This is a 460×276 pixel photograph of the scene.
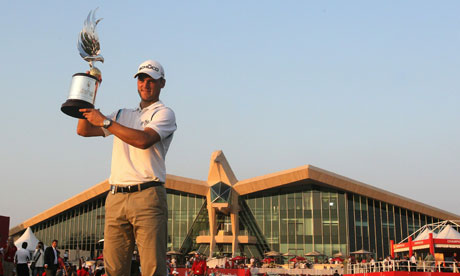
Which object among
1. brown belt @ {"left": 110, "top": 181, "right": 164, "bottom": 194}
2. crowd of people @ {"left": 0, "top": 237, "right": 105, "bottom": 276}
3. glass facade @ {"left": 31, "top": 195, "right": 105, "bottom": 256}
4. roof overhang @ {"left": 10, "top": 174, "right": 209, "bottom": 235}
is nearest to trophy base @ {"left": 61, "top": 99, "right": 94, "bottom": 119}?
brown belt @ {"left": 110, "top": 181, "right": 164, "bottom": 194}

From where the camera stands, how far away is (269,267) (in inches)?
1574

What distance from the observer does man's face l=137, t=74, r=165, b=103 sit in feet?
13.2

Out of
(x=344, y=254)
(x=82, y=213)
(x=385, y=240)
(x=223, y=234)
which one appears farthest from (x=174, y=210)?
(x=385, y=240)

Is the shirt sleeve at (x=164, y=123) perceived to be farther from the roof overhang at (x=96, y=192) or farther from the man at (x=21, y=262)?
the roof overhang at (x=96, y=192)

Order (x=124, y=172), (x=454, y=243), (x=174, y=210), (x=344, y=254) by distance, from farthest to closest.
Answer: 1. (x=174, y=210)
2. (x=344, y=254)
3. (x=454, y=243)
4. (x=124, y=172)

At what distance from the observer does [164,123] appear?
391cm

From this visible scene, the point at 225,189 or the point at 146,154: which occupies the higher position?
the point at 225,189

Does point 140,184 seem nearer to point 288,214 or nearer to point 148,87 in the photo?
point 148,87

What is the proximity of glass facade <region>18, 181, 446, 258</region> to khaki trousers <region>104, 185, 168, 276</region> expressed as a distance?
43767 millimetres

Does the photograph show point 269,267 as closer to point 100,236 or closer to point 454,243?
point 454,243

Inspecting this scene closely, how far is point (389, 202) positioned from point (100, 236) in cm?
2696

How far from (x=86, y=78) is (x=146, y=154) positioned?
710 millimetres

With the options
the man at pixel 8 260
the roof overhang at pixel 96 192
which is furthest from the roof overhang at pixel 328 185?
the man at pixel 8 260

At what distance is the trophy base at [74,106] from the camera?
384cm
